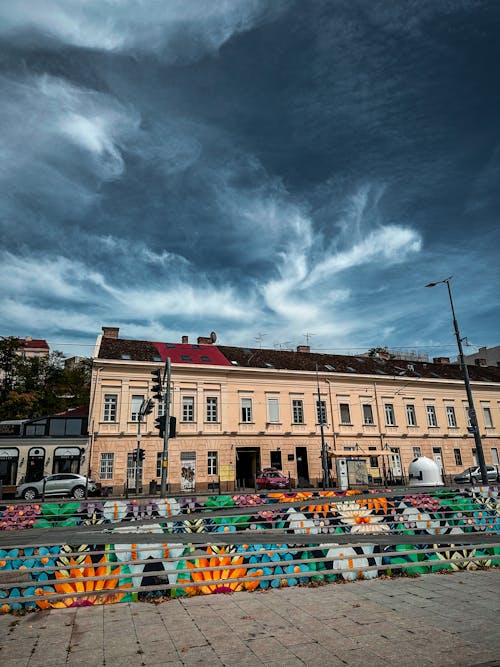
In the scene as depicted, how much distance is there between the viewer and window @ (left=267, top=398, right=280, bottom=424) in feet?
112

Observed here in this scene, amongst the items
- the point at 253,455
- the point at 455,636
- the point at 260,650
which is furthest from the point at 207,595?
the point at 253,455

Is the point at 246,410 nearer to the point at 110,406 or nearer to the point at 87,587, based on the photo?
the point at 110,406

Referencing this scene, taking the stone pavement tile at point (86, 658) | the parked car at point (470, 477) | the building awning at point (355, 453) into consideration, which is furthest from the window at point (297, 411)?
the stone pavement tile at point (86, 658)

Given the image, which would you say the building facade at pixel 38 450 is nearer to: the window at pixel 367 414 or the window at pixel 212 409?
the window at pixel 212 409

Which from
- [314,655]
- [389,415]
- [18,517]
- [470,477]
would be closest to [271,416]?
[389,415]

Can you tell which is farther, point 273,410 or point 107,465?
point 273,410

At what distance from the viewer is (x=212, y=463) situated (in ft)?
104

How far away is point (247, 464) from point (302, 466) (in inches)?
167

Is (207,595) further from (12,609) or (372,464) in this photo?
(372,464)

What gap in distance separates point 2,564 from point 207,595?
9.80 feet

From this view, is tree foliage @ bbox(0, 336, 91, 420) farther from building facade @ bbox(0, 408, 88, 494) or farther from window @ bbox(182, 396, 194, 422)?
window @ bbox(182, 396, 194, 422)

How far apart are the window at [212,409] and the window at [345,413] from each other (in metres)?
10.7

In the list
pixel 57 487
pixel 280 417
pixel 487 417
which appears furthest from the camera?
pixel 487 417

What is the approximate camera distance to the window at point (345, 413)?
36219mm
